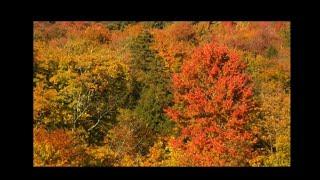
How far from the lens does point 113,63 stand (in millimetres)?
27594

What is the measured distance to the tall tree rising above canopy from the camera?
883 inches

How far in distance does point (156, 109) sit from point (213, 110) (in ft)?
11.1

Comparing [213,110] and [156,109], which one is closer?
[213,110]

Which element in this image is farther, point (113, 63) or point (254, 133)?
point (113, 63)

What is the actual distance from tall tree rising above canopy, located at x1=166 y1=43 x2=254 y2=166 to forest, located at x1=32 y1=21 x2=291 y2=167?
0.14 feet

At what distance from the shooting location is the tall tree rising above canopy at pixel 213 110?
22438mm

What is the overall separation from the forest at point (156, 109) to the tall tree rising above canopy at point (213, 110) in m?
0.04

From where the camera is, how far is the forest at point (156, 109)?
22.4 metres

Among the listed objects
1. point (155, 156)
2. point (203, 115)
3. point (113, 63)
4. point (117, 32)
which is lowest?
point (155, 156)

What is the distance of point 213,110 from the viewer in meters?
23.0
